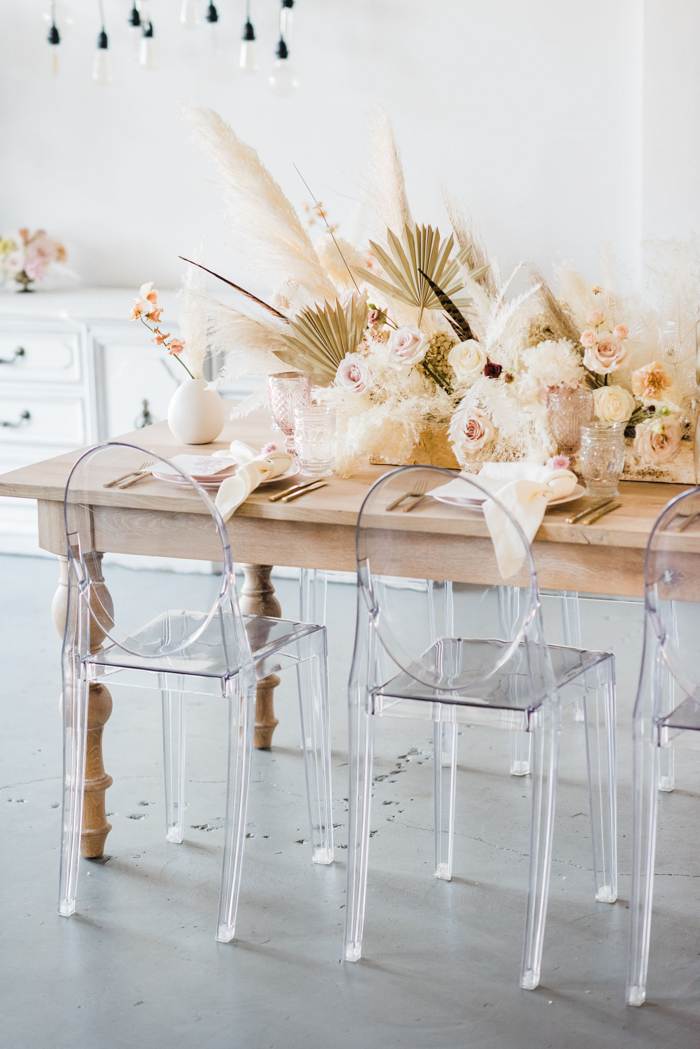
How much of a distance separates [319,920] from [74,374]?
2.63 meters

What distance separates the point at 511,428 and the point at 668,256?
1.53 ft

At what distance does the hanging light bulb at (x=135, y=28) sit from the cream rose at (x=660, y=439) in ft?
9.82

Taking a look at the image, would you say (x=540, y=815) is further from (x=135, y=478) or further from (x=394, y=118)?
(x=394, y=118)

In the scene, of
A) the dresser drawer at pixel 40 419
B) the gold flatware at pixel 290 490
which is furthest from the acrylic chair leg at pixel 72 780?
the dresser drawer at pixel 40 419

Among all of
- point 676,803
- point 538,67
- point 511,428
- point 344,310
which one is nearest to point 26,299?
point 538,67

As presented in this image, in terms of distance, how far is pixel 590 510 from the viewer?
1.97 m

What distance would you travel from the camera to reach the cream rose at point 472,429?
7.06 ft

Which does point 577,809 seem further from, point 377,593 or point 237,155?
point 237,155

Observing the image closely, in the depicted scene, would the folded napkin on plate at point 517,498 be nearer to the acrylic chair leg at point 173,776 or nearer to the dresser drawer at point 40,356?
the acrylic chair leg at point 173,776

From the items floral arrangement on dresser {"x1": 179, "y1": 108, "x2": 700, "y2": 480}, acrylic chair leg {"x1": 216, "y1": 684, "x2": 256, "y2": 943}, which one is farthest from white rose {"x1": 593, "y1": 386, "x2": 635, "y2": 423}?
acrylic chair leg {"x1": 216, "y1": 684, "x2": 256, "y2": 943}

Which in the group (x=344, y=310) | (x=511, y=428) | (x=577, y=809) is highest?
(x=344, y=310)

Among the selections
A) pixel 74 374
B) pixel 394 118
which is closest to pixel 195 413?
pixel 74 374

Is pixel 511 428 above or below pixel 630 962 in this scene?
above

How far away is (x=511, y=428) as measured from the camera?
2160 mm
